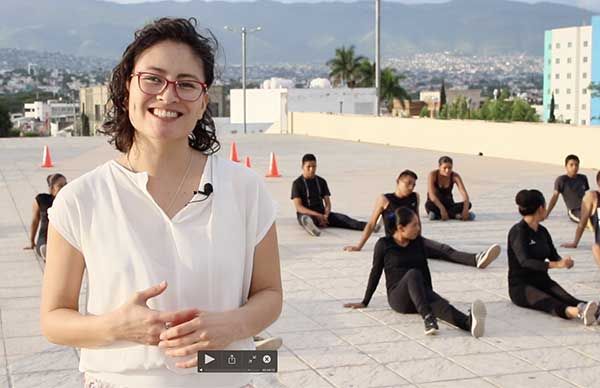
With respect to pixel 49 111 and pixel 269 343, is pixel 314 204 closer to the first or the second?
pixel 269 343

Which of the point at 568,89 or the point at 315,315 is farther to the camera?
the point at 568,89

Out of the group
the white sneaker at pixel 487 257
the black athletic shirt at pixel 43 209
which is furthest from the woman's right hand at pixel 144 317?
the black athletic shirt at pixel 43 209

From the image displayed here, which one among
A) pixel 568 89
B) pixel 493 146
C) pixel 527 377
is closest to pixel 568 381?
pixel 527 377

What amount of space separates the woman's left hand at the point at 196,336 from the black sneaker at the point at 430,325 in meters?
4.89

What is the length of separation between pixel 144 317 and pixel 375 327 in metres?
5.22

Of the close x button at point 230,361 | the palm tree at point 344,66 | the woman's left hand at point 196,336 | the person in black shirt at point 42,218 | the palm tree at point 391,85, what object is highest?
the palm tree at point 344,66

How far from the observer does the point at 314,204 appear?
479 inches

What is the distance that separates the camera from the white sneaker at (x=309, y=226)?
11844 mm

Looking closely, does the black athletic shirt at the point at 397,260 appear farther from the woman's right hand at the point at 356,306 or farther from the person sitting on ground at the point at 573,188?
the person sitting on ground at the point at 573,188

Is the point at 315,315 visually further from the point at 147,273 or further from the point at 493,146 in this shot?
the point at 493,146

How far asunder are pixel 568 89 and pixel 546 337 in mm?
138102

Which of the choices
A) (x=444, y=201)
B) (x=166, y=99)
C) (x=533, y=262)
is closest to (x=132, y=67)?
(x=166, y=99)

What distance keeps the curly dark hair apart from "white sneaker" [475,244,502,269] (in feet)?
23.6

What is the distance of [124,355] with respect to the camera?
7.48 ft
